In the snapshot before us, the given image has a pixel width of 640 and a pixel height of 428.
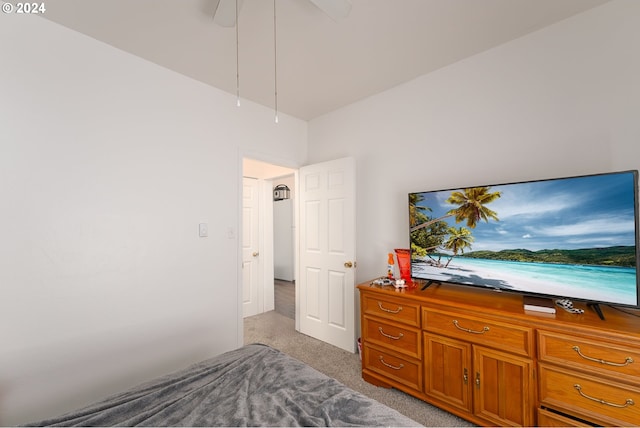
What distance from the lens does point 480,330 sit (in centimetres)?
165

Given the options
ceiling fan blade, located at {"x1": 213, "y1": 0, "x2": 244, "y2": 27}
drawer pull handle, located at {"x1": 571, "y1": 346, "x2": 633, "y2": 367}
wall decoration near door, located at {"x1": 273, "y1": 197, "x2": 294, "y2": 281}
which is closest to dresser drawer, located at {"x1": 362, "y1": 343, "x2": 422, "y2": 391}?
drawer pull handle, located at {"x1": 571, "y1": 346, "x2": 633, "y2": 367}

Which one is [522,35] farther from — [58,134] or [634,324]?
[58,134]

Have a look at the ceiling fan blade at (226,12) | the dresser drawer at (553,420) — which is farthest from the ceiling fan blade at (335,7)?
the dresser drawer at (553,420)

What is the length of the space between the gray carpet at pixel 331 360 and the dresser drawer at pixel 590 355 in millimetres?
779

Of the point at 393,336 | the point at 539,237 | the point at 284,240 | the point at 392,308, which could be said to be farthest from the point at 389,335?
the point at 284,240

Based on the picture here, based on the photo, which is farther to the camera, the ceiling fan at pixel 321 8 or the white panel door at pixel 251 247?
the white panel door at pixel 251 247

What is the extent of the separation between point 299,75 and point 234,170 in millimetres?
1112

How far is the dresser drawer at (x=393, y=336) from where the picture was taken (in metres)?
1.94

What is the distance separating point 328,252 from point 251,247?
151 cm

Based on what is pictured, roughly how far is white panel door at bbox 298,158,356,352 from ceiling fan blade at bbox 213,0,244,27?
162cm

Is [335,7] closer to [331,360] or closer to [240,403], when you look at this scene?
[240,403]

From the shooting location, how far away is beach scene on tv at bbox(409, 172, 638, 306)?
1407mm

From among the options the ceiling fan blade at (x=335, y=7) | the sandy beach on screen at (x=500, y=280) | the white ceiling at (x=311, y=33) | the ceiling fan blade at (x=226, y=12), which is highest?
the white ceiling at (x=311, y=33)

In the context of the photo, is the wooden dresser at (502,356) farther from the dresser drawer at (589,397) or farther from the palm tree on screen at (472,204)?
the palm tree on screen at (472,204)
